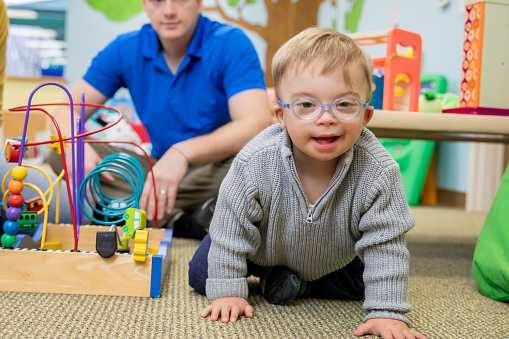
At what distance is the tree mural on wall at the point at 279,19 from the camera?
3670mm

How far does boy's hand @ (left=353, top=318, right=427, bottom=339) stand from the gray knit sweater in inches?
0.9

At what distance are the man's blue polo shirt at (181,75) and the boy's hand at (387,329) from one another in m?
0.79

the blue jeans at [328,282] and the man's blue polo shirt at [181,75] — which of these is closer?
the blue jeans at [328,282]

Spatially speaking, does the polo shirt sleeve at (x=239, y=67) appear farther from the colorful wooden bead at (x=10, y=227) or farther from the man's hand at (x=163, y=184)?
the colorful wooden bead at (x=10, y=227)

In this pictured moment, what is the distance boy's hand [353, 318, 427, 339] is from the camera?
66 centimetres

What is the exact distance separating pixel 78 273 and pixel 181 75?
0.73 m

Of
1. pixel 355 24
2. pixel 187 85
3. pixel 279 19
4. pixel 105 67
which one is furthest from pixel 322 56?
pixel 279 19

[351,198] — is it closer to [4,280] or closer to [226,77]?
[4,280]

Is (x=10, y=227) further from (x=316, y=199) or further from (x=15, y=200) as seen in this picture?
(x=316, y=199)

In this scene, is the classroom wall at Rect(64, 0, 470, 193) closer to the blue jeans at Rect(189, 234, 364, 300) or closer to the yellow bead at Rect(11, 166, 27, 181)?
the blue jeans at Rect(189, 234, 364, 300)

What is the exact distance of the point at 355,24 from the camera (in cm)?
332

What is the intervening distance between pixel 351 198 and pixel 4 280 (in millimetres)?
565

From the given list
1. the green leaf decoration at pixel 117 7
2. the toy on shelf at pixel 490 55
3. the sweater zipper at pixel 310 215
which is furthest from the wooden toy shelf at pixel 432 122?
the green leaf decoration at pixel 117 7

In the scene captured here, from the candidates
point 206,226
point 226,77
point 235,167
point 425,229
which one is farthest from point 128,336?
point 425,229
